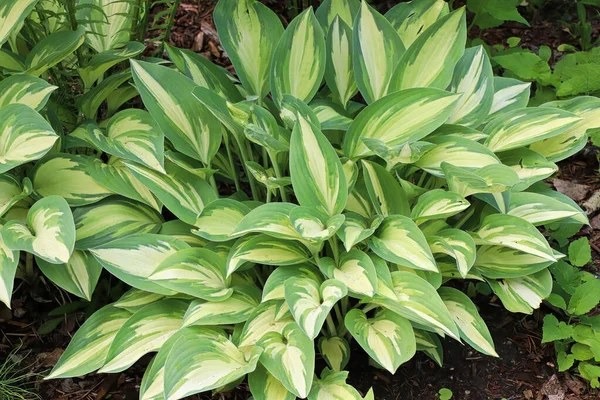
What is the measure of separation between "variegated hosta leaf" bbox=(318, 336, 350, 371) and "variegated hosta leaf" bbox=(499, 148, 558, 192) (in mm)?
687

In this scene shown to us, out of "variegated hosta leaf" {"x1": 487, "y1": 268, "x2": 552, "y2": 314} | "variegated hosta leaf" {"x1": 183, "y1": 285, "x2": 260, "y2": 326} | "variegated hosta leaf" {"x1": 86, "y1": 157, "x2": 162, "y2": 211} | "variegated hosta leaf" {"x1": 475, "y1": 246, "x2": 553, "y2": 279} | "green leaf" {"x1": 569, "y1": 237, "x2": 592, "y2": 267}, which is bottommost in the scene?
"green leaf" {"x1": 569, "y1": 237, "x2": 592, "y2": 267}

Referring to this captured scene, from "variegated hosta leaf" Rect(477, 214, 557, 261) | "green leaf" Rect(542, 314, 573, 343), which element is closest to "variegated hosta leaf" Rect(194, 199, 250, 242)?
"variegated hosta leaf" Rect(477, 214, 557, 261)

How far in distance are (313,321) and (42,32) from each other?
140 centimetres

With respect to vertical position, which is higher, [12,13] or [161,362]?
[12,13]

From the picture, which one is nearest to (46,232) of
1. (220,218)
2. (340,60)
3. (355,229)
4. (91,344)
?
(91,344)

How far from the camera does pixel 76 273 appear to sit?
1.79 metres

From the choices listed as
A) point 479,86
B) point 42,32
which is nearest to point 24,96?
point 42,32

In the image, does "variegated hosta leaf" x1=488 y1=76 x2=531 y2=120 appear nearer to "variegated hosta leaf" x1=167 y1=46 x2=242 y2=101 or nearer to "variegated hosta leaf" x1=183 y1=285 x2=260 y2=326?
"variegated hosta leaf" x1=167 y1=46 x2=242 y2=101

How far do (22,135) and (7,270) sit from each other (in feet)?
1.17

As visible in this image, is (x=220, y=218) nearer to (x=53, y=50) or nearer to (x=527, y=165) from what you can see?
(x=53, y=50)

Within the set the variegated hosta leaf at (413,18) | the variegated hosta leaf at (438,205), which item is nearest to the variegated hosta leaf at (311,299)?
the variegated hosta leaf at (438,205)

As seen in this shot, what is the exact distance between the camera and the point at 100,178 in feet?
6.10

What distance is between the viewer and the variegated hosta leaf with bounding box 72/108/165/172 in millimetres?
1813

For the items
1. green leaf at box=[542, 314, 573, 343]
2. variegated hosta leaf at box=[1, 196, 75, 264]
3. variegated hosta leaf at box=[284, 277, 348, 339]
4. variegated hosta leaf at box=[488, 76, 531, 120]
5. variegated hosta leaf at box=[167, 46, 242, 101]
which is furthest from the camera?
variegated hosta leaf at box=[488, 76, 531, 120]
